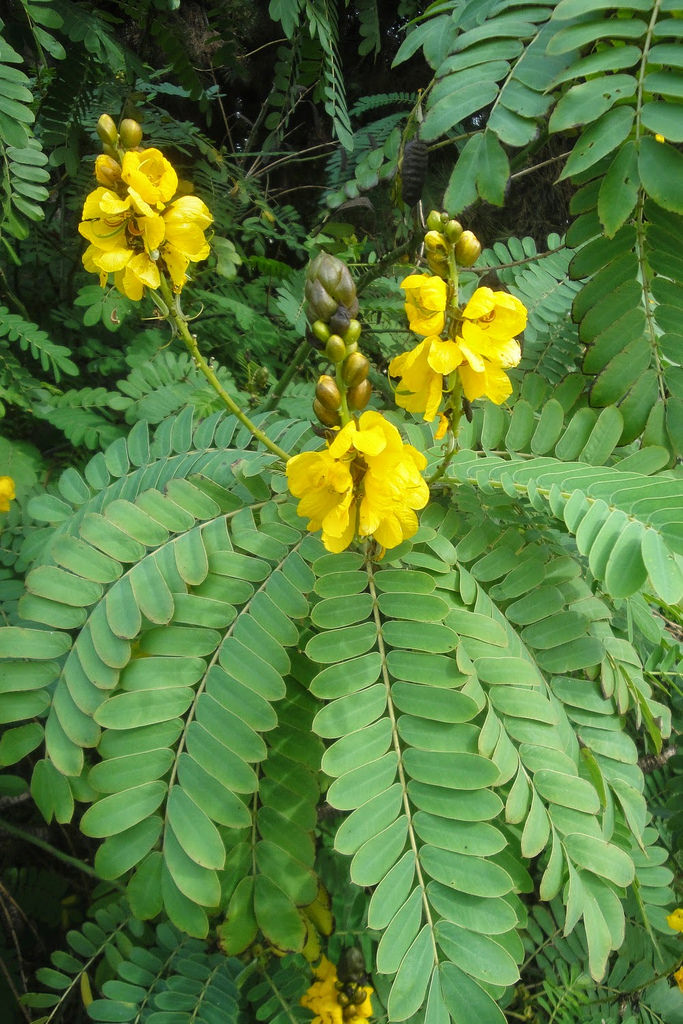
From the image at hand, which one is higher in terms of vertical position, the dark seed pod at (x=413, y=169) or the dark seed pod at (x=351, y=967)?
the dark seed pod at (x=413, y=169)

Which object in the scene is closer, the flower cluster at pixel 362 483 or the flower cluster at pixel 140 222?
the flower cluster at pixel 362 483

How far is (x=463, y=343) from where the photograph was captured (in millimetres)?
823

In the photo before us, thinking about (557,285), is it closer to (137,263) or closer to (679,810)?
(137,263)

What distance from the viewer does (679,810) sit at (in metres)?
1.40

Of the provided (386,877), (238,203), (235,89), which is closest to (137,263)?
(386,877)

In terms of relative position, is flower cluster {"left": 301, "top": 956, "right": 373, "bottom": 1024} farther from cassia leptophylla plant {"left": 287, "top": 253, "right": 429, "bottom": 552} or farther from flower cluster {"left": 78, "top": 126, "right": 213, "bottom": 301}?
flower cluster {"left": 78, "top": 126, "right": 213, "bottom": 301}

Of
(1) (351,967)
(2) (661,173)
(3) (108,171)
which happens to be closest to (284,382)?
(3) (108,171)

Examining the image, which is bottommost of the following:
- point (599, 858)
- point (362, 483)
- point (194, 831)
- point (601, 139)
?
point (599, 858)

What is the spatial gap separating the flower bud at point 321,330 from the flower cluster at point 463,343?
0.47 feet

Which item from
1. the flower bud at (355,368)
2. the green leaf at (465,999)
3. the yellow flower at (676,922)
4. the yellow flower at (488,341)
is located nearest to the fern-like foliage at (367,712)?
the green leaf at (465,999)

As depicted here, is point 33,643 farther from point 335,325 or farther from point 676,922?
point 676,922

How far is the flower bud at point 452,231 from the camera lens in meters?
0.80

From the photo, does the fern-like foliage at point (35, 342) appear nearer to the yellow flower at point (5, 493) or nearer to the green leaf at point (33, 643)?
the yellow flower at point (5, 493)

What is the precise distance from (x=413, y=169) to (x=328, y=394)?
830 mm
